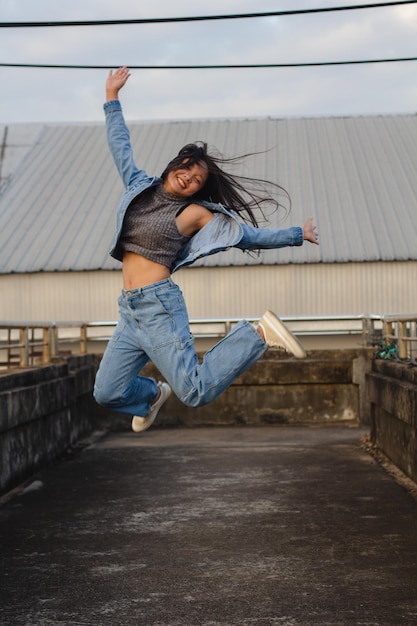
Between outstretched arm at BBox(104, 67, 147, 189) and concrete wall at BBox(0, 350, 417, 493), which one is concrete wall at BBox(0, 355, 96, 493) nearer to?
concrete wall at BBox(0, 350, 417, 493)

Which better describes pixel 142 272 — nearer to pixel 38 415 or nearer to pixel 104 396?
pixel 104 396

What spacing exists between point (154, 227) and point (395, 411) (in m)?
5.98

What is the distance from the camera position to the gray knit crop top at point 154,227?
21.8ft

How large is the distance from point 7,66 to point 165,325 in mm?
9656

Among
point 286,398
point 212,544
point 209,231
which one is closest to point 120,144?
point 209,231

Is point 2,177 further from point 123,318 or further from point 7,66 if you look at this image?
point 123,318

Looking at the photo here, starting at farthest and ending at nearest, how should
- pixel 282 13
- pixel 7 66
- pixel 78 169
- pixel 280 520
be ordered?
1. pixel 78 169
2. pixel 7 66
3. pixel 282 13
4. pixel 280 520

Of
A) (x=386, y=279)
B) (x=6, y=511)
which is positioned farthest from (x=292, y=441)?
(x=386, y=279)

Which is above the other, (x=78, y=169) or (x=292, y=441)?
(x=78, y=169)

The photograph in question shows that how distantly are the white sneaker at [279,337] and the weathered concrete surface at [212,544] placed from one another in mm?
1447

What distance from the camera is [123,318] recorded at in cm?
677

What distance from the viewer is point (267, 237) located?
22.1ft

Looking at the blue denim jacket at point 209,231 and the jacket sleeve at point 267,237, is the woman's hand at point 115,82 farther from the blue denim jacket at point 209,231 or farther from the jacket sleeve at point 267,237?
the jacket sleeve at point 267,237

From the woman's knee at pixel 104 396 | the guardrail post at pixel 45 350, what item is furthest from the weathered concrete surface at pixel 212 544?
the guardrail post at pixel 45 350
